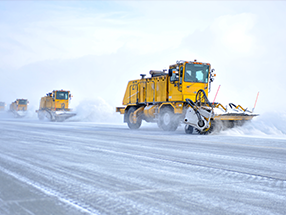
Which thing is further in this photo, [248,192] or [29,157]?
[29,157]

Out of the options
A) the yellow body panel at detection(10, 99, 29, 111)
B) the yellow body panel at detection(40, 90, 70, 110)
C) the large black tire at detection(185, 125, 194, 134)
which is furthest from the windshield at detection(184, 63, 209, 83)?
the yellow body panel at detection(10, 99, 29, 111)

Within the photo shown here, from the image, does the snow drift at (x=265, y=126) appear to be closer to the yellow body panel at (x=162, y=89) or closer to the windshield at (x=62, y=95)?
the yellow body panel at (x=162, y=89)

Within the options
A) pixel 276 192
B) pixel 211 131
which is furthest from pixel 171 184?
pixel 211 131

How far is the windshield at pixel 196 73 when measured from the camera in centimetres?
1700

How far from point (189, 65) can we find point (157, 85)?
2.44m

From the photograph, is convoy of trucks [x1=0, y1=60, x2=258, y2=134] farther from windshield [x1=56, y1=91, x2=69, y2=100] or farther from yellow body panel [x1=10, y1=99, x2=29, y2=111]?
yellow body panel [x1=10, y1=99, x2=29, y2=111]

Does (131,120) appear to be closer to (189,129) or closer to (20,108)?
(189,129)

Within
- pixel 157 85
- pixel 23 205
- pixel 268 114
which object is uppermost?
pixel 157 85

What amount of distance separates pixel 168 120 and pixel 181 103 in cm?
133

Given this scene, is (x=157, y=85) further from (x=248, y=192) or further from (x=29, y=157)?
(x=248, y=192)

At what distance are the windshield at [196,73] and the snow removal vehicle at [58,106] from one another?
698 inches

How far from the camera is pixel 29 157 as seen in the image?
277 inches

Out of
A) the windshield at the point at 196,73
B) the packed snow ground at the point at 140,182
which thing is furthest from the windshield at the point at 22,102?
the packed snow ground at the point at 140,182

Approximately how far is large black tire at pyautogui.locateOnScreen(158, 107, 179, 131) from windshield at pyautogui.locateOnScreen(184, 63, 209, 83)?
1875mm
